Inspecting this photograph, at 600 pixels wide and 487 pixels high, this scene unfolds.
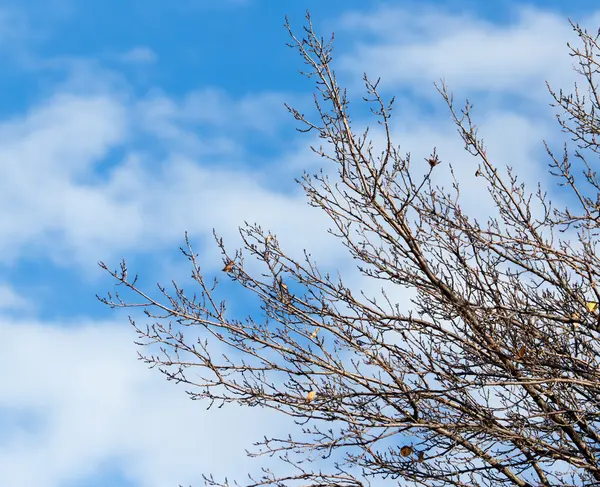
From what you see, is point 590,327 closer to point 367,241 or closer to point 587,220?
point 587,220

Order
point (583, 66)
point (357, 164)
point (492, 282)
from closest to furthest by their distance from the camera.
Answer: point (357, 164)
point (492, 282)
point (583, 66)

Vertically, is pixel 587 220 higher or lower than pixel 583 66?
lower

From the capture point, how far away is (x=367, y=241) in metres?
6.63

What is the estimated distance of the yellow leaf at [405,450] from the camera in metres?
6.58

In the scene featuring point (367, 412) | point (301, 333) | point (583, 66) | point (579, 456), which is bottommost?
point (579, 456)

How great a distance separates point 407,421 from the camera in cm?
634

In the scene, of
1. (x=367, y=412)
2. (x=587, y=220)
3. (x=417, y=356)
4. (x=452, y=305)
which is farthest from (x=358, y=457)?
(x=587, y=220)

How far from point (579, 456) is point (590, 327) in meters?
1.10

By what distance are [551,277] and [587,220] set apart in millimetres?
592

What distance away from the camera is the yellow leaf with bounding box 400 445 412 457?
6578mm

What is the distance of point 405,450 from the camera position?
6.59 metres

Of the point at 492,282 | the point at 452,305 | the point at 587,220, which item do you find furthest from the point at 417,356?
the point at 587,220

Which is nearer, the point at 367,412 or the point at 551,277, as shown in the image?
the point at 367,412

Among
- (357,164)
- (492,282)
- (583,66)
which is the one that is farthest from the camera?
(583,66)
